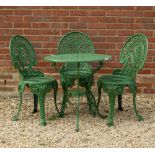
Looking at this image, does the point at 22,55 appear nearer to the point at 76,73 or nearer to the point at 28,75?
the point at 28,75

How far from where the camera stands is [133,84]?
5.72 meters

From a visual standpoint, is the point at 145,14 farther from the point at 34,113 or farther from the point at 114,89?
the point at 34,113

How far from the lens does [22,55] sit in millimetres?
6027

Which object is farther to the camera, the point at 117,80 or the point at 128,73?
the point at 128,73

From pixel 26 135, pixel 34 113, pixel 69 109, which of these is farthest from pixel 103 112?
pixel 26 135

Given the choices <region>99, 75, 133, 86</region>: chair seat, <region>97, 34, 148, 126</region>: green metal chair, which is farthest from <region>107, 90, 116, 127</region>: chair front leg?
<region>99, 75, 133, 86</region>: chair seat

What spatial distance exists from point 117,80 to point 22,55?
1265 mm

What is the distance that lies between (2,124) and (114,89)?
1437 mm

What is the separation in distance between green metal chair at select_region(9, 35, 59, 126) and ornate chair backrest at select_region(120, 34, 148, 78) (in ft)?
3.19

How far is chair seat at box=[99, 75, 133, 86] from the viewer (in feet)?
18.5

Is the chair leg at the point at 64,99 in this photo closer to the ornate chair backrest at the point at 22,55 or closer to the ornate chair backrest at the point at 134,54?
the ornate chair backrest at the point at 22,55

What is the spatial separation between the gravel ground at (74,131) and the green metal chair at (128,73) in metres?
0.20

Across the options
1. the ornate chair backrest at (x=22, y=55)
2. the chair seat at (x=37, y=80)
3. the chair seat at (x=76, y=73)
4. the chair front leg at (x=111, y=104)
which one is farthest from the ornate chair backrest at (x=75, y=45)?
the chair front leg at (x=111, y=104)

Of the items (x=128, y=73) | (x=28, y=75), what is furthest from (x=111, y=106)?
(x=28, y=75)
